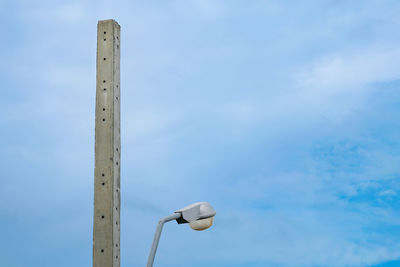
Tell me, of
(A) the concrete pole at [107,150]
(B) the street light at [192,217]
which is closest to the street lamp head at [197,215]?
(B) the street light at [192,217]

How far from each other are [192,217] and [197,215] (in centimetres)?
4

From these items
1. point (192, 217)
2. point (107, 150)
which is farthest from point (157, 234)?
point (107, 150)

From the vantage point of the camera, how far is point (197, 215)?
3.55m

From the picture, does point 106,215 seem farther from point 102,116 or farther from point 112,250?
point 102,116

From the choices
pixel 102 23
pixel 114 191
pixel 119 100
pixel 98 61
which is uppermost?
pixel 102 23

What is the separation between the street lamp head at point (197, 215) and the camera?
11.6 ft

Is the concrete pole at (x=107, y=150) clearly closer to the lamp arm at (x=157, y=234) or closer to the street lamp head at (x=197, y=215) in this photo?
the lamp arm at (x=157, y=234)

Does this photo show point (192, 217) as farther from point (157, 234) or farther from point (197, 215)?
point (157, 234)

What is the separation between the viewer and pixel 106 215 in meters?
3.73

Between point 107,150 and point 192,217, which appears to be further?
point 107,150

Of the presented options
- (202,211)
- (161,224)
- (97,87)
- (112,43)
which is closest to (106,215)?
(161,224)

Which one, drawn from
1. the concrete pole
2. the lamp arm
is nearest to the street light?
the lamp arm

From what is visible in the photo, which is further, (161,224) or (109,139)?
(109,139)

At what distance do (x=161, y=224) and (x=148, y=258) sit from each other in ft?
0.86
